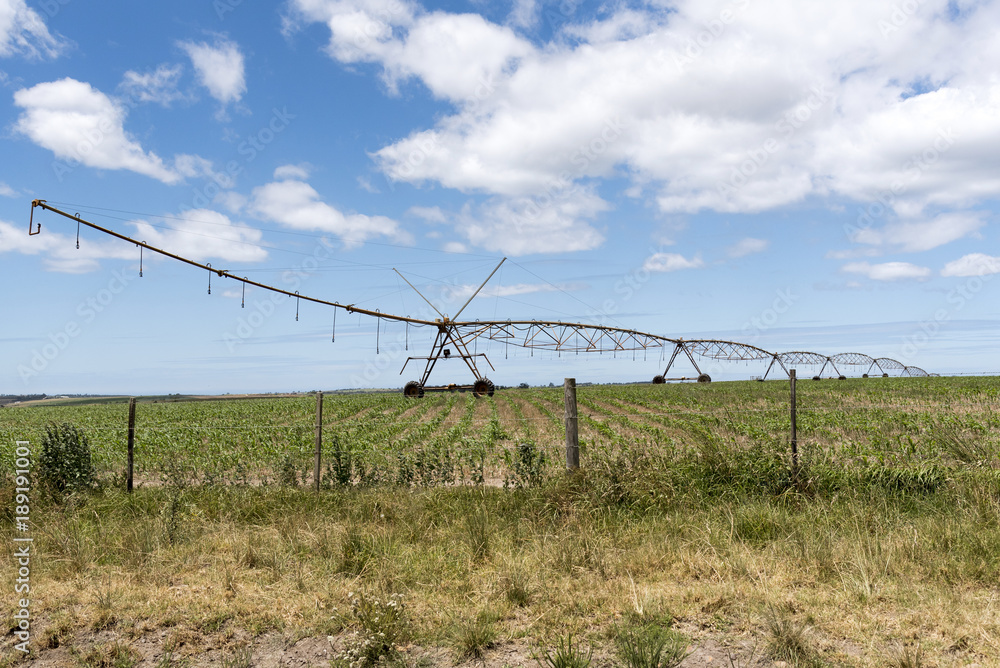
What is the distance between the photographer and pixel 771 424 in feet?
65.8

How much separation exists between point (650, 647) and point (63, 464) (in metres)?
9.56

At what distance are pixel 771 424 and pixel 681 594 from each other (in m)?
16.6

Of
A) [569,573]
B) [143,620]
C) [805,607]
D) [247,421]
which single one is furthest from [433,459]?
[247,421]

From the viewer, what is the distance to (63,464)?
9320mm

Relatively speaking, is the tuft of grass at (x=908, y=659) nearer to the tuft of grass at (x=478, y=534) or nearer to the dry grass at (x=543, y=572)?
the dry grass at (x=543, y=572)

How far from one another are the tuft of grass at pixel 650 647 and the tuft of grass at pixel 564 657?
25 centimetres

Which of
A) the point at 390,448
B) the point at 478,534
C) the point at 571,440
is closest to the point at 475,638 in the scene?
the point at 478,534

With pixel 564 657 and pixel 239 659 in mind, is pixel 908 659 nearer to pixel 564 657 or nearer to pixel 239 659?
pixel 564 657

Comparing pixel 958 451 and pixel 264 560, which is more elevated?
pixel 958 451

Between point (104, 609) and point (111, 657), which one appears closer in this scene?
point (111, 657)

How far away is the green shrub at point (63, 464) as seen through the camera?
918 cm

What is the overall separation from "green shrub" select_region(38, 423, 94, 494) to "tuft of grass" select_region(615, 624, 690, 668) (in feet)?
29.3

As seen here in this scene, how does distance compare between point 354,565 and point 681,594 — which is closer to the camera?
point 681,594

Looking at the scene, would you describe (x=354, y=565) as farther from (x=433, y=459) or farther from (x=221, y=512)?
(x=433, y=459)
